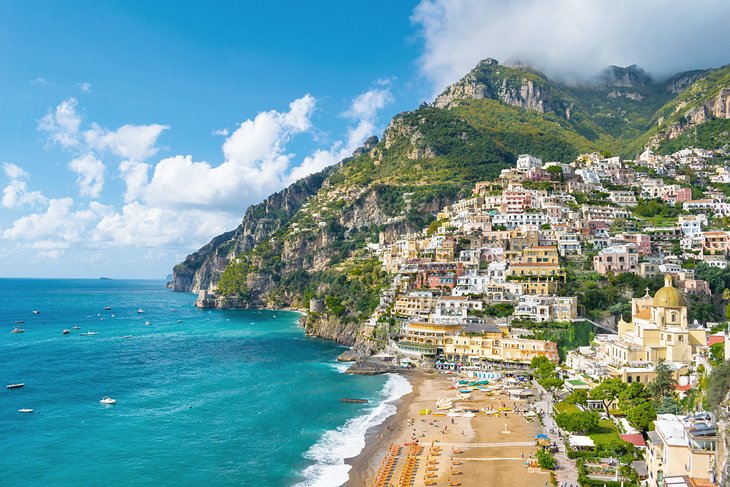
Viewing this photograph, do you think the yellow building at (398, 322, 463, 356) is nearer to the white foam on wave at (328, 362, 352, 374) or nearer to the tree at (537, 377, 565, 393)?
the white foam on wave at (328, 362, 352, 374)

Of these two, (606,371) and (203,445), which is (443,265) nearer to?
(606,371)

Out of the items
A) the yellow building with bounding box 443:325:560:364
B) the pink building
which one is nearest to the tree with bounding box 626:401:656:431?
the yellow building with bounding box 443:325:560:364

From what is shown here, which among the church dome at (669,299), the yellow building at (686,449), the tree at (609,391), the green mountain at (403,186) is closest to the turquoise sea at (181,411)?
the tree at (609,391)

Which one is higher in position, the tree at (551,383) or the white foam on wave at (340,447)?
the tree at (551,383)

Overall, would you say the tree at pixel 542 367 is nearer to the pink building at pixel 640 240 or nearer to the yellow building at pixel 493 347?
the yellow building at pixel 493 347

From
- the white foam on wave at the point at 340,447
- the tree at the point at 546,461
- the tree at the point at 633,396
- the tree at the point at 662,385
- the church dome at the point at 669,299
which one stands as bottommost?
the white foam on wave at the point at 340,447
